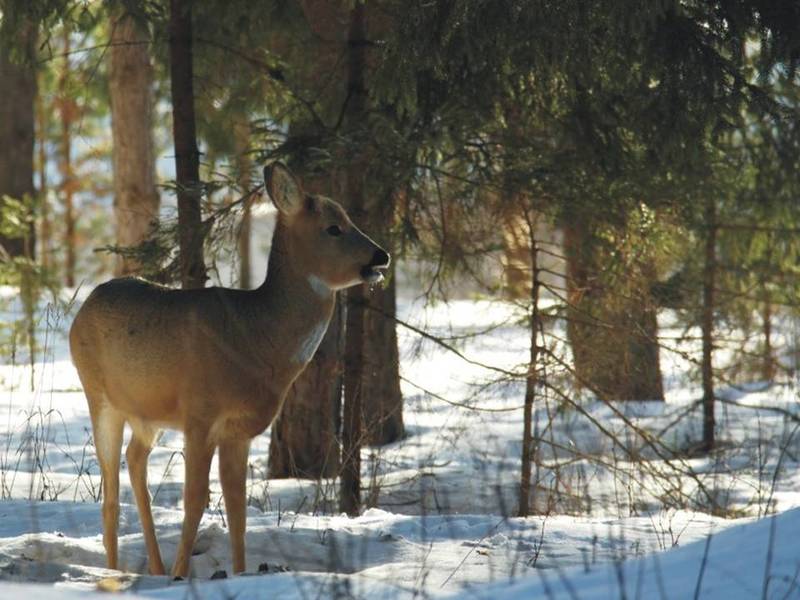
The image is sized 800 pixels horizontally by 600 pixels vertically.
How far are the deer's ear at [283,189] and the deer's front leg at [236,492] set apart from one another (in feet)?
4.16

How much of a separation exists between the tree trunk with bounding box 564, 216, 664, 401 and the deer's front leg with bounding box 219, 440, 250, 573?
3.87 m

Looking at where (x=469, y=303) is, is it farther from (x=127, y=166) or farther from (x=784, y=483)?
(x=784, y=483)

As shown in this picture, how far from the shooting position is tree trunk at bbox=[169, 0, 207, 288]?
9.53 m

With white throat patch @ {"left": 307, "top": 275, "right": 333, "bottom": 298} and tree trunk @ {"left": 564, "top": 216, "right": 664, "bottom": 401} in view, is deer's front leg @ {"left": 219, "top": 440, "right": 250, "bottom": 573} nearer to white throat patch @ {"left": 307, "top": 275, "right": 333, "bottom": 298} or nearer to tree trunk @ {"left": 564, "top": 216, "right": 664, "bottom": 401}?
white throat patch @ {"left": 307, "top": 275, "right": 333, "bottom": 298}

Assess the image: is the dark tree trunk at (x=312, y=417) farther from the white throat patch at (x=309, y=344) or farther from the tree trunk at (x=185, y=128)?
the white throat patch at (x=309, y=344)

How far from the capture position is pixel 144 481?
7234mm

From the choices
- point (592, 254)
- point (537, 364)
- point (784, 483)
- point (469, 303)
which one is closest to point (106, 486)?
point (537, 364)

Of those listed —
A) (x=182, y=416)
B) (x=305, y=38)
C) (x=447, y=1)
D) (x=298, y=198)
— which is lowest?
(x=182, y=416)

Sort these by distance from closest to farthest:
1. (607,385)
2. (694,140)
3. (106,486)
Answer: (106,486)
(694,140)
(607,385)

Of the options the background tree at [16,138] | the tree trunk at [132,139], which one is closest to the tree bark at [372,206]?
the tree trunk at [132,139]

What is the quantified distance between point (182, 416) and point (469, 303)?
18119mm

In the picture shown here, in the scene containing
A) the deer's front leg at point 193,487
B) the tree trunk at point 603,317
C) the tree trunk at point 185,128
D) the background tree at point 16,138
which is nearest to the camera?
the deer's front leg at point 193,487

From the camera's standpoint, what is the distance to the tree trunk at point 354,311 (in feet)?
30.8

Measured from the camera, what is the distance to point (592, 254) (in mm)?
10547
